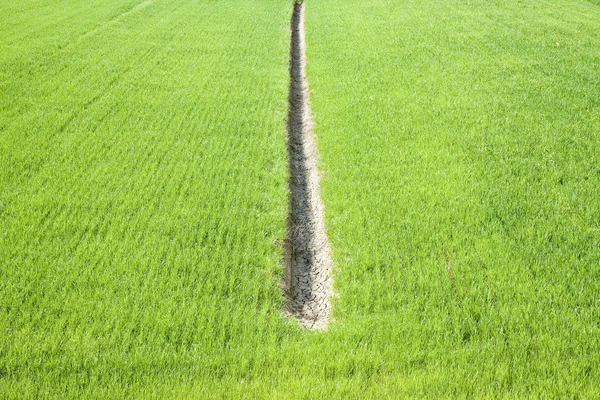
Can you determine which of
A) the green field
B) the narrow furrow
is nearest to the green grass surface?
the green field

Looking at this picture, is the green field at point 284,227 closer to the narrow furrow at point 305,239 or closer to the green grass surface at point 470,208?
the green grass surface at point 470,208

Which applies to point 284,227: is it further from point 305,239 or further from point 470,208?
point 470,208

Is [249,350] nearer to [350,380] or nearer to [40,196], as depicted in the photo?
[350,380]

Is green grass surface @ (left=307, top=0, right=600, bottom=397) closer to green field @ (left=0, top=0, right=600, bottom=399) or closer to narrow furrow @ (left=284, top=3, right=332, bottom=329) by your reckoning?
green field @ (left=0, top=0, right=600, bottom=399)

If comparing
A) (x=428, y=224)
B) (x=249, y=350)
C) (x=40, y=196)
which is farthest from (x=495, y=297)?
(x=40, y=196)

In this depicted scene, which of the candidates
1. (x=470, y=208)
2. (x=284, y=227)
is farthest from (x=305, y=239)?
(x=470, y=208)

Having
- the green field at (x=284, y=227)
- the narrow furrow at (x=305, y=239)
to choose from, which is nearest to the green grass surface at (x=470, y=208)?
the green field at (x=284, y=227)
